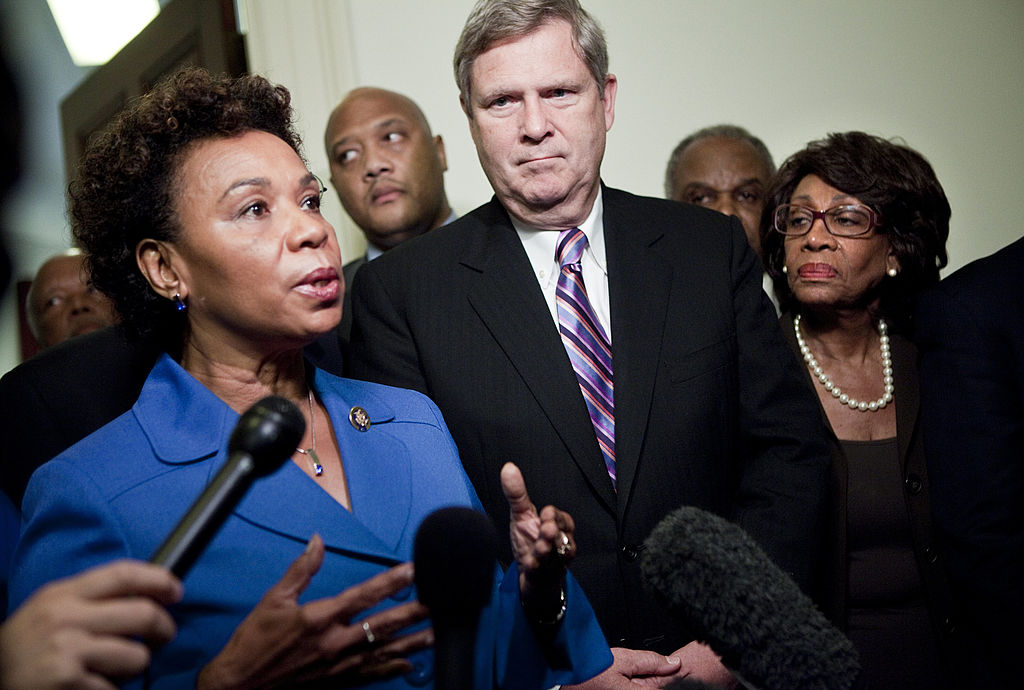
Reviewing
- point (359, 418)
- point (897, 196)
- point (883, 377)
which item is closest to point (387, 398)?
point (359, 418)

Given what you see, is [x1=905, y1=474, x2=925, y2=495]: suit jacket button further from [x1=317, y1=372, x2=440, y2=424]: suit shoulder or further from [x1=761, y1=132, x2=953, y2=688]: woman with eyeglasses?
[x1=317, y1=372, x2=440, y2=424]: suit shoulder

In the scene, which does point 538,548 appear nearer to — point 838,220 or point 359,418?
point 359,418

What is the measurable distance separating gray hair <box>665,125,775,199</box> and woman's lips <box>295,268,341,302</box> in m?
2.29

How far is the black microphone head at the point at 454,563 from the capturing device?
3.11 feet

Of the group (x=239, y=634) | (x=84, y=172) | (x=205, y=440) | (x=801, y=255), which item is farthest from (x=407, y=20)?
(x=239, y=634)

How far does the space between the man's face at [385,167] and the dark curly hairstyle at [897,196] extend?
1267 mm

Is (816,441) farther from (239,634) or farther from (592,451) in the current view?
(239,634)

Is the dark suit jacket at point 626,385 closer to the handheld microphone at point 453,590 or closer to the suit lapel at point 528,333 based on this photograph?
the suit lapel at point 528,333

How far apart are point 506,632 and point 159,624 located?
2.58 feet

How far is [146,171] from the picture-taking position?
5.38ft

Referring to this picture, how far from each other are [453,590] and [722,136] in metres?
2.94

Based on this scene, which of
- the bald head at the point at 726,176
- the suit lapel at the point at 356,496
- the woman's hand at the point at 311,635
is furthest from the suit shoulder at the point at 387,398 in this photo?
the bald head at the point at 726,176

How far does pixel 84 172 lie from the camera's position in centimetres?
173

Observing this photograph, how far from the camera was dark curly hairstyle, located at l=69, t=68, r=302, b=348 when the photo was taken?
5.39 ft
